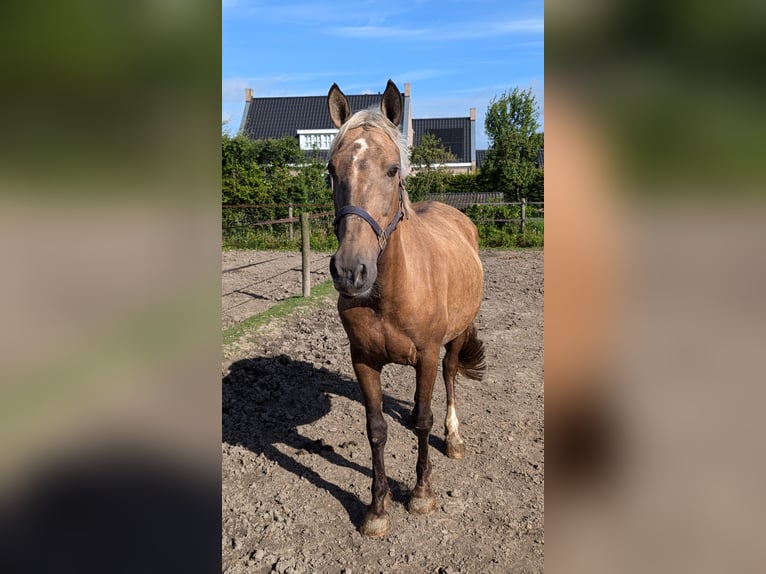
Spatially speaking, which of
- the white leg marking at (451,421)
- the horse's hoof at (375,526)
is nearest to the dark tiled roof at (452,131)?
the white leg marking at (451,421)

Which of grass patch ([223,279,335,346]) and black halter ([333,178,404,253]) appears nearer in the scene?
black halter ([333,178,404,253])

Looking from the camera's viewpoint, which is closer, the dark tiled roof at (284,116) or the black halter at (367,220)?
the black halter at (367,220)

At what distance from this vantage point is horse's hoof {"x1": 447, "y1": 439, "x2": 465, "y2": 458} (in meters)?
4.04


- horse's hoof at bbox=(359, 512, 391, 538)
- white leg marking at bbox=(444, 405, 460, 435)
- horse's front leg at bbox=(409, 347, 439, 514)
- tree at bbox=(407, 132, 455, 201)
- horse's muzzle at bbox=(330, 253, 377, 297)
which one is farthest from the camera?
tree at bbox=(407, 132, 455, 201)

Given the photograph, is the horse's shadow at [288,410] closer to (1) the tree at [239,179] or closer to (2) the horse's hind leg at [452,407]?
(2) the horse's hind leg at [452,407]

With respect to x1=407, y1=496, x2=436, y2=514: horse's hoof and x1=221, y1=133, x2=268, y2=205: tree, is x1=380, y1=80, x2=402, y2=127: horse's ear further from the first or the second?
x1=221, y1=133, x2=268, y2=205: tree

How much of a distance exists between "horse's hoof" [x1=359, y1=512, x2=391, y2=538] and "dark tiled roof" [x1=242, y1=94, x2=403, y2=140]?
110ft

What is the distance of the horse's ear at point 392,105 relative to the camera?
270cm

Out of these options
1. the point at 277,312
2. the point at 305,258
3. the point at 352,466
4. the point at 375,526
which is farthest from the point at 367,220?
the point at 305,258

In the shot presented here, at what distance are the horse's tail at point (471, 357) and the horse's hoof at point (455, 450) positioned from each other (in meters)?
0.86
